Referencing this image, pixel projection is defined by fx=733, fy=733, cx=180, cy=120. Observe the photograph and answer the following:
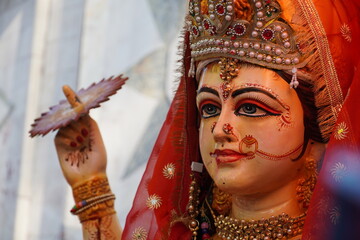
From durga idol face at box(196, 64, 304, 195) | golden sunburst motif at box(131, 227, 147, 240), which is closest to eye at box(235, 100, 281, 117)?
durga idol face at box(196, 64, 304, 195)

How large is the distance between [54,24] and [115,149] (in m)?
1.15

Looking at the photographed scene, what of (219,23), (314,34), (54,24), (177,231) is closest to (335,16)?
(314,34)

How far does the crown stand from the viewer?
184 centimetres

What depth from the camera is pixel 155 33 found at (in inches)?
141

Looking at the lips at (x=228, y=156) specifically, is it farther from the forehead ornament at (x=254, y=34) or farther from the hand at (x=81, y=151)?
the hand at (x=81, y=151)

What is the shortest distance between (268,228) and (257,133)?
0.25m

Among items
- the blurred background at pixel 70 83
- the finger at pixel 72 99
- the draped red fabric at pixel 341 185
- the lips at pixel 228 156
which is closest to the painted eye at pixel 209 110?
the lips at pixel 228 156

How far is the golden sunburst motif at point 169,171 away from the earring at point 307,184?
391 millimetres

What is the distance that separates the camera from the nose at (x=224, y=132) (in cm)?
183

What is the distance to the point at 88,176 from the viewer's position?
7.97 ft

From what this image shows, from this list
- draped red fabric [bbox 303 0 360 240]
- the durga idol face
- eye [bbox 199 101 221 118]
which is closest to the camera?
Result: draped red fabric [bbox 303 0 360 240]

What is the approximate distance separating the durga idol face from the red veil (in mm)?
129

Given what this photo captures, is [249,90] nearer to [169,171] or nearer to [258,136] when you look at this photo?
[258,136]

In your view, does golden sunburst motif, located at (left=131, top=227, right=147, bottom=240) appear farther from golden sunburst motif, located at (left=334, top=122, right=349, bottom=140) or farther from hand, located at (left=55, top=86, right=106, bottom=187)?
golden sunburst motif, located at (left=334, top=122, right=349, bottom=140)
